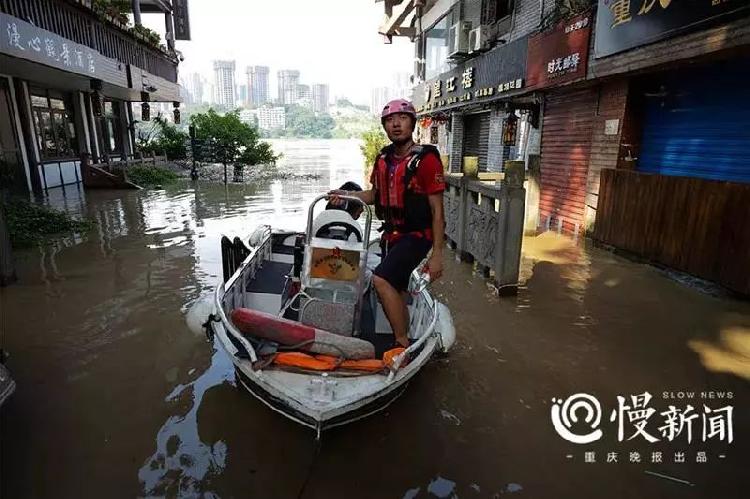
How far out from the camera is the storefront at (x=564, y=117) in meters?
9.09

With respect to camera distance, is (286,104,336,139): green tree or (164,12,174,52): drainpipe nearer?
(164,12,174,52): drainpipe

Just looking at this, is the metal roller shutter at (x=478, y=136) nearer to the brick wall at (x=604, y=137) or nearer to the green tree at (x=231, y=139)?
the brick wall at (x=604, y=137)

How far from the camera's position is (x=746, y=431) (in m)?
3.38

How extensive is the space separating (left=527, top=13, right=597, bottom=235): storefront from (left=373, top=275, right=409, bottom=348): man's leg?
297 inches

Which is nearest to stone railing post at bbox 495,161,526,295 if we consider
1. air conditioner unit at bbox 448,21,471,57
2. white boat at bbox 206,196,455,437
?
white boat at bbox 206,196,455,437

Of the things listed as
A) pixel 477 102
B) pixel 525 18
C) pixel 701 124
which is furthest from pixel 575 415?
pixel 477 102

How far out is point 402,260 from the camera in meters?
3.63

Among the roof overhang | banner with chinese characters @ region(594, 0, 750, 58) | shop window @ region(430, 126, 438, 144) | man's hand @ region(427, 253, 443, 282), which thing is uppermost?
the roof overhang

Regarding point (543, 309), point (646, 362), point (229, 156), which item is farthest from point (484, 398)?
point (229, 156)

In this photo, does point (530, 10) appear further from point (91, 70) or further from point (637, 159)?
point (91, 70)

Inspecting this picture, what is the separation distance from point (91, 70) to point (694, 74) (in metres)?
14.7

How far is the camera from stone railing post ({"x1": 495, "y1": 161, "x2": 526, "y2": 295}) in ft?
19.5

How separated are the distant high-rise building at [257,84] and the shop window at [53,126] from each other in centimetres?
12314

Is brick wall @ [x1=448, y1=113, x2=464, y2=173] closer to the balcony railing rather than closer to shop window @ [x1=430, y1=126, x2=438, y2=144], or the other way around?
shop window @ [x1=430, y1=126, x2=438, y2=144]
